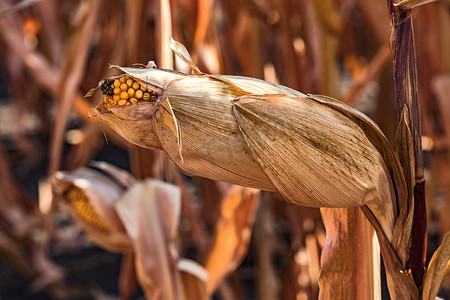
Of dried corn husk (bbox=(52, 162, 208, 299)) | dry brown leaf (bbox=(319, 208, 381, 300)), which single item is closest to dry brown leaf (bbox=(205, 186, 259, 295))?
dried corn husk (bbox=(52, 162, 208, 299))

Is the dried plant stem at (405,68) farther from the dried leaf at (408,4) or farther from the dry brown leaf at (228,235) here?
the dry brown leaf at (228,235)

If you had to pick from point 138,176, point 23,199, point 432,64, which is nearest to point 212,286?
point 138,176

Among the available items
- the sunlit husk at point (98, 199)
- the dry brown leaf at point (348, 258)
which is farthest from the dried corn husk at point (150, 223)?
the dry brown leaf at point (348, 258)

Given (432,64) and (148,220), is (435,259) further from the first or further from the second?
(432,64)

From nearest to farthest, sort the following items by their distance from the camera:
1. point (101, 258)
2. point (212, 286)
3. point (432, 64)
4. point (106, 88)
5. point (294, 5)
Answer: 1. point (106, 88)
2. point (212, 286)
3. point (294, 5)
4. point (432, 64)
5. point (101, 258)

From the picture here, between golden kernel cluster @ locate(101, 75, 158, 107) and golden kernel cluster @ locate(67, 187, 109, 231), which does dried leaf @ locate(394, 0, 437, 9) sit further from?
golden kernel cluster @ locate(67, 187, 109, 231)

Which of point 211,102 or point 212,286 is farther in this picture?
point 212,286
